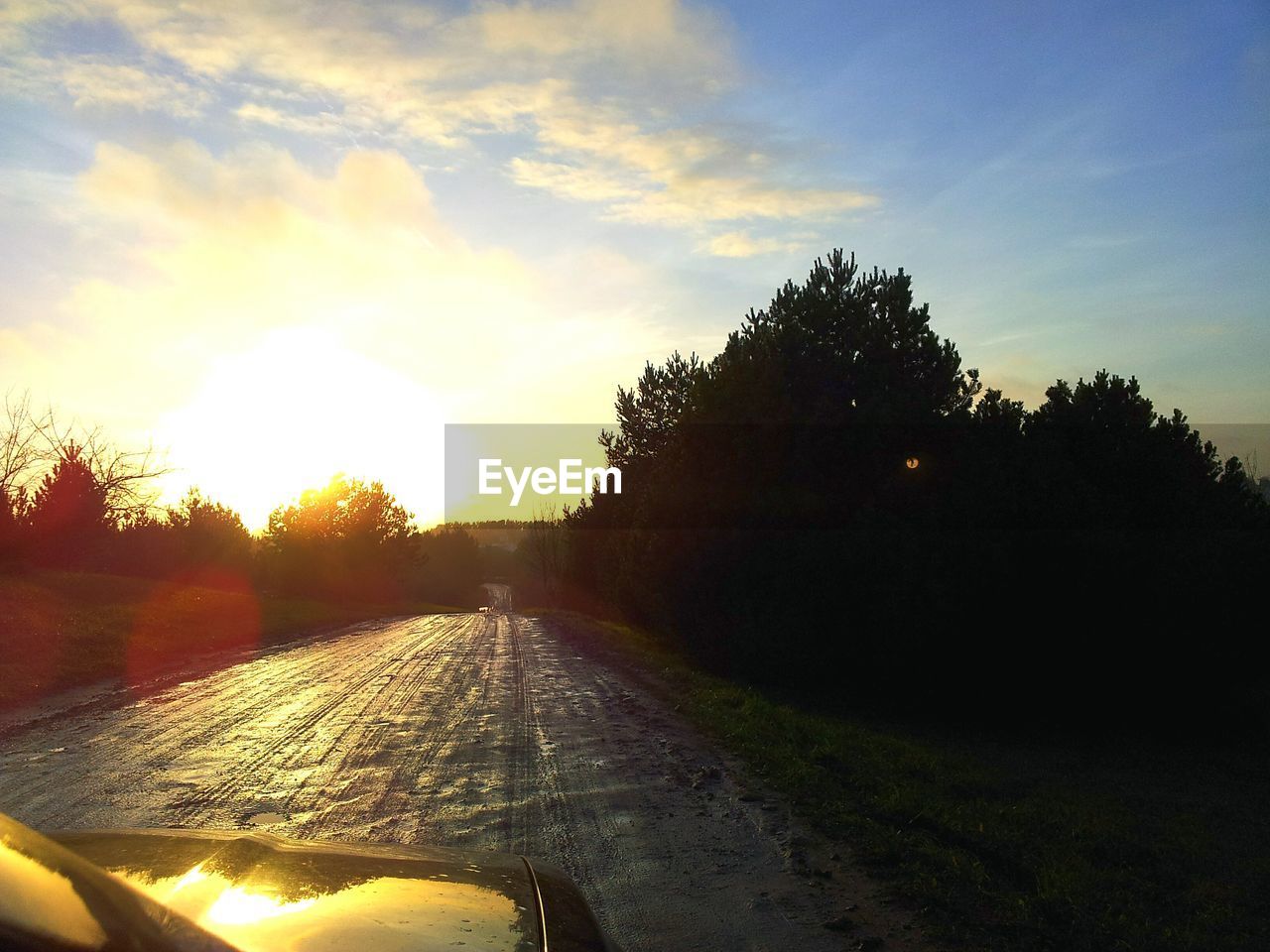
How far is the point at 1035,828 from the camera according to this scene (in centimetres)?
720

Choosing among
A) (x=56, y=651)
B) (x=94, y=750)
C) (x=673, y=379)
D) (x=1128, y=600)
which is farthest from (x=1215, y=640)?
(x=673, y=379)

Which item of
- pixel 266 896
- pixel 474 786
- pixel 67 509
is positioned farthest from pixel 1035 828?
pixel 67 509

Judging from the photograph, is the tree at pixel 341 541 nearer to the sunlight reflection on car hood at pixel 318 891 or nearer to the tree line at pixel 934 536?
the tree line at pixel 934 536

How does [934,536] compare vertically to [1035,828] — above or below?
above

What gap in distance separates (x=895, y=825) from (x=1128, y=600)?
10080 mm

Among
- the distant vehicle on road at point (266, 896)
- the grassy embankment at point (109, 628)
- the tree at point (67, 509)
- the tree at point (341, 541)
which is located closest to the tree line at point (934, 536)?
the grassy embankment at point (109, 628)

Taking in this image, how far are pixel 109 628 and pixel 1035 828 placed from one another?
20.1 m

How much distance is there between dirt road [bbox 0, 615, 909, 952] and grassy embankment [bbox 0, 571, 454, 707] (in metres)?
2.54

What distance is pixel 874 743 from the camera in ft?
35.8

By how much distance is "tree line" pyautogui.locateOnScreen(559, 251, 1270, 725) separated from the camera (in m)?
15.4

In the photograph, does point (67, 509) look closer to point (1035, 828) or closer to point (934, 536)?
point (934, 536)

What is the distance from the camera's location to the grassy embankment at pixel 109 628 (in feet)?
50.7

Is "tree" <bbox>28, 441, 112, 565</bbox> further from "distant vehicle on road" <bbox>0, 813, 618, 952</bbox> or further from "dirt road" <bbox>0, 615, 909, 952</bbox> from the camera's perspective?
"distant vehicle on road" <bbox>0, 813, 618, 952</bbox>

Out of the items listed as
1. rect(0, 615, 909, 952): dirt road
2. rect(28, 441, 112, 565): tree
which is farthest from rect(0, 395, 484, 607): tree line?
rect(0, 615, 909, 952): dirt road
